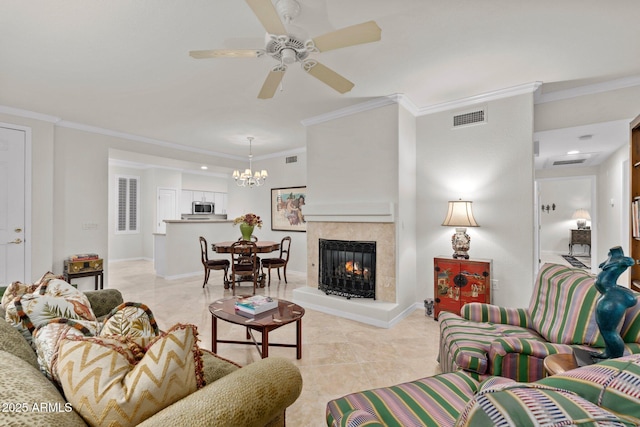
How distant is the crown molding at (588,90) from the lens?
310 cm

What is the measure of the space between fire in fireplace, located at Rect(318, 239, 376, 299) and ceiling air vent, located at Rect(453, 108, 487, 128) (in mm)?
1841

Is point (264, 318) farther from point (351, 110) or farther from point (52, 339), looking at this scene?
point (351, 110)

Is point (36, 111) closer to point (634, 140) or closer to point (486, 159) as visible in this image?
point (486, 159)

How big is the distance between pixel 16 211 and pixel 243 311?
150 inches

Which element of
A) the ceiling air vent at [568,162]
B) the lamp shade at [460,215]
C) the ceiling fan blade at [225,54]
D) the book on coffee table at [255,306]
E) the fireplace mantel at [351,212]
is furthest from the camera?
the ceiling air vent at [568,162]

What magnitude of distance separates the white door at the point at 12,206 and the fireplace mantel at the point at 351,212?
12.6 ft

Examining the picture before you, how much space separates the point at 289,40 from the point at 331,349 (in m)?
2.58

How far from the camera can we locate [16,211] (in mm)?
3979

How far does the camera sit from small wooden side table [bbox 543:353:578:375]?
56.1 inches

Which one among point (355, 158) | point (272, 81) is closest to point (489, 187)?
point (355, 158)

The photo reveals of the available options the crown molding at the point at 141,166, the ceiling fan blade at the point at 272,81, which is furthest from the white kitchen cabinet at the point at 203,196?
the ceiling fan blade at the point at 272,81

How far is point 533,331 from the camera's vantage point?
2.16 meters

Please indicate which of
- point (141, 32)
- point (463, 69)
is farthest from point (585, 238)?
point (141, 32)

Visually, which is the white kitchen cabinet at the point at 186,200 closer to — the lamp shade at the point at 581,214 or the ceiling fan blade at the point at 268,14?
the ceiling fan blade at the point at 268,14
